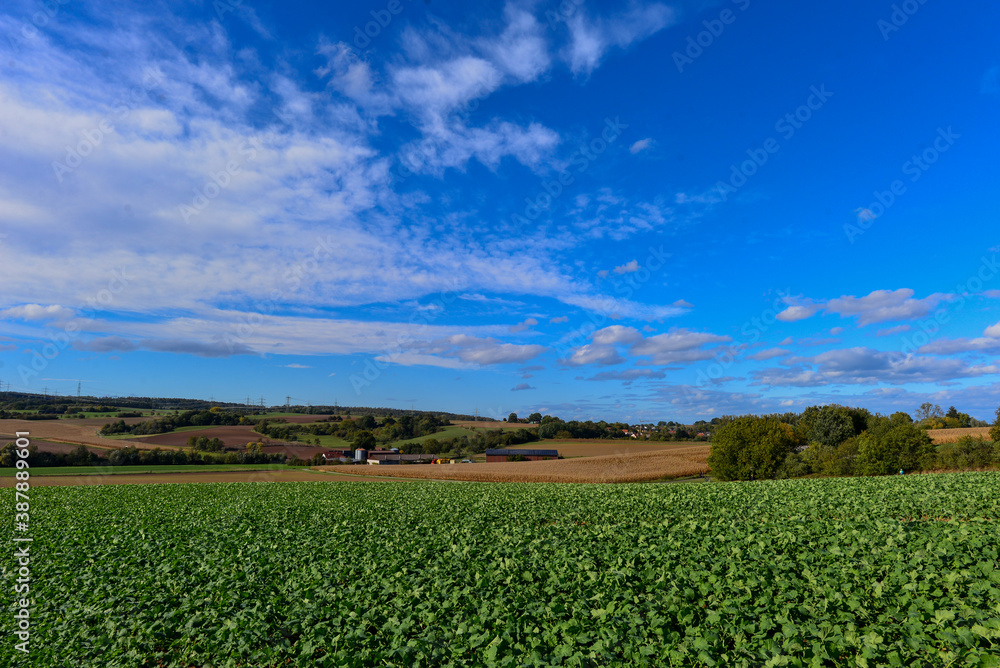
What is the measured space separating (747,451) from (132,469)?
88741 millimetres

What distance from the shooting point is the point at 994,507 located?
17.8 meters

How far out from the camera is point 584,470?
66.5 m

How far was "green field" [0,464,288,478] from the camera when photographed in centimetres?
6344

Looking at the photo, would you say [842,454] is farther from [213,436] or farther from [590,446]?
[213,436]

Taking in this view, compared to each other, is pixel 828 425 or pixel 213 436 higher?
pixel 828 425

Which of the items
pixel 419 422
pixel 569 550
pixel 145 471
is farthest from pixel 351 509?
pixel 419 422

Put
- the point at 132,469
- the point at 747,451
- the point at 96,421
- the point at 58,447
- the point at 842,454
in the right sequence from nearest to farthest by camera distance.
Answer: the point at 842,454, the point at 747,451, the point at 132,469, the point at 58,447, the point at 96,421

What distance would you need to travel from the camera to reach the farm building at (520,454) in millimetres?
97250

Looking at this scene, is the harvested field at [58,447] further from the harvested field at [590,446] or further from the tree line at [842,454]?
the tree line at [842,454]

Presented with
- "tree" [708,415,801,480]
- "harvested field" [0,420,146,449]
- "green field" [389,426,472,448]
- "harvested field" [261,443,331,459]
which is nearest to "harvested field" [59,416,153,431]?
"harvested field" [0,420,146,449]

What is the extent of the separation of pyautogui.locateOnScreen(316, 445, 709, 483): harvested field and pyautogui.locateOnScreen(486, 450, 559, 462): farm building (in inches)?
842

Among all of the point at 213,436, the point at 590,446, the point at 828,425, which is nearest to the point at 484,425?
the point at 590,446

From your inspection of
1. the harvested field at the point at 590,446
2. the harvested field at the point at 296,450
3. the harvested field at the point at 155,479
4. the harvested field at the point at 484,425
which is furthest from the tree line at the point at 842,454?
the harvested field at the point at 484,425

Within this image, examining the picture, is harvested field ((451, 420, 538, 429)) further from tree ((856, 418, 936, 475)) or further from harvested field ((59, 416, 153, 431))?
tree ((856, 418, 936, 475))
